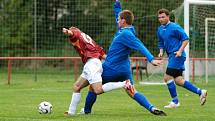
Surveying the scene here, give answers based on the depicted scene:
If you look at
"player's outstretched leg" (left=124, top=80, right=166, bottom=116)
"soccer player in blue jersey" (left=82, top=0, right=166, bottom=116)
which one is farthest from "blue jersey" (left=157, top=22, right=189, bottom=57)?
"player's outstretched leg" (left=124, top=80, right=166, bottom=116)

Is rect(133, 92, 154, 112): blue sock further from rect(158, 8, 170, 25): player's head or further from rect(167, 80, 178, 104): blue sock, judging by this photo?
rect(158, 8, 170, 25): player's head

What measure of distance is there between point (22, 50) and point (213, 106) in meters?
29.2

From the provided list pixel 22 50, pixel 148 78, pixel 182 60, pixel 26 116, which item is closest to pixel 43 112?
pixel 26 116

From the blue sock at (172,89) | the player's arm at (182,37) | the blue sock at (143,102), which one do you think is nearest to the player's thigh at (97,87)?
the blue sock at (143,102)

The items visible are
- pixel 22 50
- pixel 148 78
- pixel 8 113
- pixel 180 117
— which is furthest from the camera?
pixel 22 50

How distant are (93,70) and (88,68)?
0.40ft

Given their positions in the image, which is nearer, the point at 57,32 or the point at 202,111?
the point at 202,111

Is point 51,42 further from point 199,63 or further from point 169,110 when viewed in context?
point 169,110

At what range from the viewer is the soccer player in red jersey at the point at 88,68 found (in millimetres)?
10883

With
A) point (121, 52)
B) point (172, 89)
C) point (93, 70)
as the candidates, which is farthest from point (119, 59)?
point (172, 89)

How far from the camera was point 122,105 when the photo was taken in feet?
44.7

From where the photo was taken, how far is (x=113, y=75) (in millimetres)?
11133

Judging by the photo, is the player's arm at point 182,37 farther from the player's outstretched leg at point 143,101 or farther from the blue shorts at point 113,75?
the player's outstretched leg at point 143,101

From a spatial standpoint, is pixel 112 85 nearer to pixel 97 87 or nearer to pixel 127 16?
pixel 97 87
